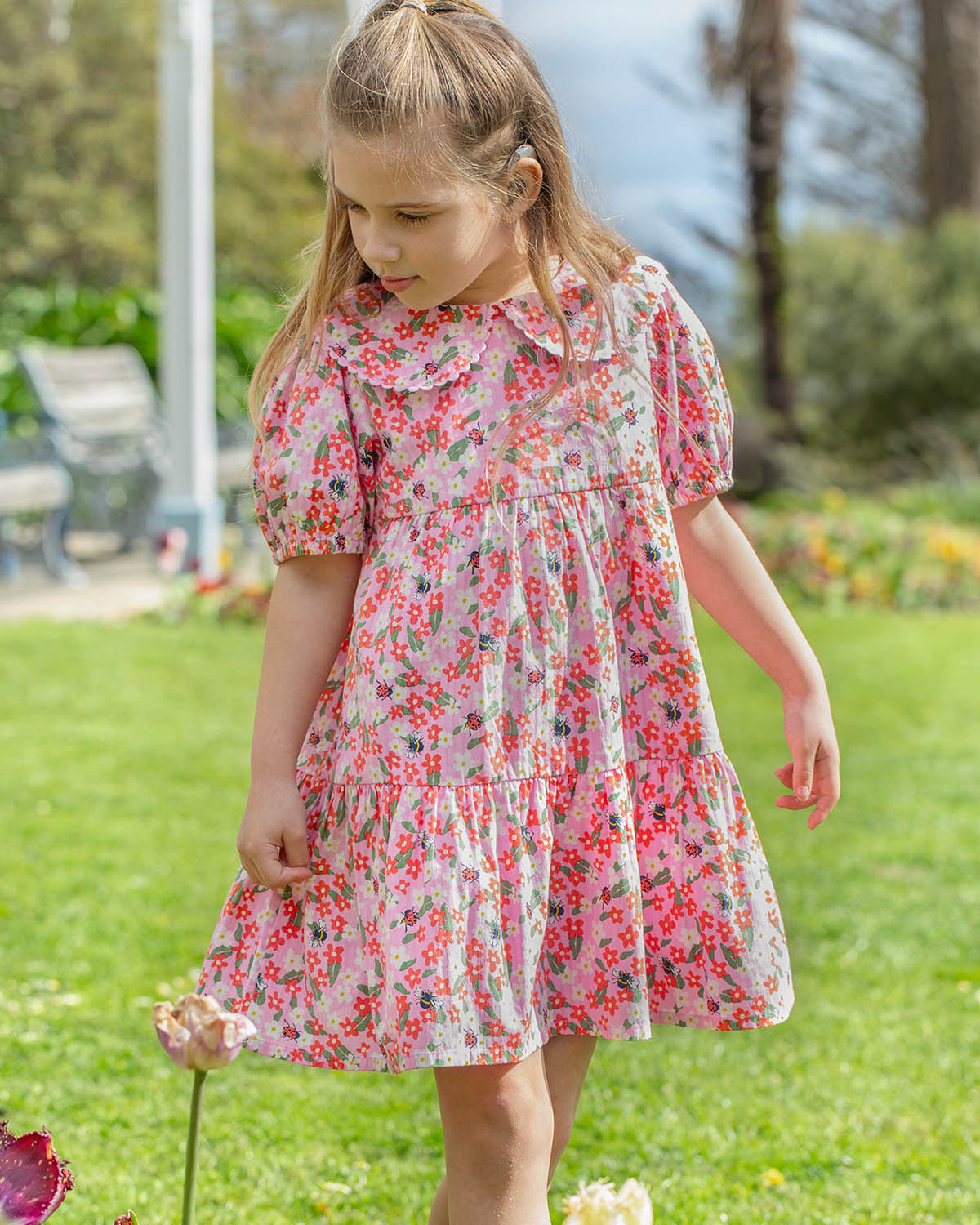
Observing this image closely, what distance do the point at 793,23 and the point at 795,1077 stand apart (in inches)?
497

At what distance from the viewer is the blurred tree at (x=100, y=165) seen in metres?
18.3

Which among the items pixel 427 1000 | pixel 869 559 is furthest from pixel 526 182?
pixel 869 559

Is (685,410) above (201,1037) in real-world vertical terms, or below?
above

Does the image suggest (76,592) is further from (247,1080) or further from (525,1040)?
(525,1040)

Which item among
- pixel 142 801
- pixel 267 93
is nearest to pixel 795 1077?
pixel 142 801

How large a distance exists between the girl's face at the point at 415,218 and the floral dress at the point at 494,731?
74 mm

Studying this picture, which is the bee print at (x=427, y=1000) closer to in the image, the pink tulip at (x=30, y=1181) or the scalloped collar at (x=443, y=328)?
the pink tulip at (x=30, y=1181)

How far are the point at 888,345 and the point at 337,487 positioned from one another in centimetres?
1469

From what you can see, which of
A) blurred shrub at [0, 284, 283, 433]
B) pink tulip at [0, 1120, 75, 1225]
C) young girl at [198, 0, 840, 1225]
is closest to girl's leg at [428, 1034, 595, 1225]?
young girl at [198, 0, 840, 1225]

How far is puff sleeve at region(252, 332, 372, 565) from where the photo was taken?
1.62 m

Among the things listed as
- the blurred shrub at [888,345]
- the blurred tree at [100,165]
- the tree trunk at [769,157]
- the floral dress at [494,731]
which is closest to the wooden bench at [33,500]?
the floral dress at [494,731]

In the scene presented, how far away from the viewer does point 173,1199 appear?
2.20m

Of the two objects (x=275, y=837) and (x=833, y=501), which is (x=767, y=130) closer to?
(x=833, y=501)

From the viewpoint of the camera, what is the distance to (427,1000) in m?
1.48
